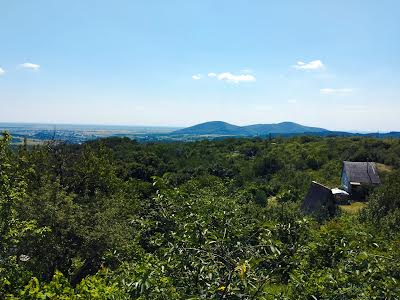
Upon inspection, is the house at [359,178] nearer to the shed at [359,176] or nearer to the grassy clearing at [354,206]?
the shed at [359,176]

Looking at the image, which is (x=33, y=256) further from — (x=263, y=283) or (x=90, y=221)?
(x=263, y=283)

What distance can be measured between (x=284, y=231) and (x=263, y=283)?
1.74m

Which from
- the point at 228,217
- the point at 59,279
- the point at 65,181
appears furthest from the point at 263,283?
the point at 65,181

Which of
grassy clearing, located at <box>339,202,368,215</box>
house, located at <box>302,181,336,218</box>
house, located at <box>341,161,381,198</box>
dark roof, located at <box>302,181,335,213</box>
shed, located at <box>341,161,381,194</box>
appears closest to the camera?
house, located at <box>302,181,336,218</box>

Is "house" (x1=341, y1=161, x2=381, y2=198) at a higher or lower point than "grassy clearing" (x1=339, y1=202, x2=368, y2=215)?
higher

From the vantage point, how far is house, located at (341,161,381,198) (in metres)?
48.3

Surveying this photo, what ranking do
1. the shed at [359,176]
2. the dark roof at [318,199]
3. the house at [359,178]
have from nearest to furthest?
the dark roof at [318,199] < the house at [359,178] < the shed at [359,176]

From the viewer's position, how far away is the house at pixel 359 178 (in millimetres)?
48294

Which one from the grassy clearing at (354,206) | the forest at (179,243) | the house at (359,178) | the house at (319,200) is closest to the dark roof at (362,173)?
the house at (359,178)

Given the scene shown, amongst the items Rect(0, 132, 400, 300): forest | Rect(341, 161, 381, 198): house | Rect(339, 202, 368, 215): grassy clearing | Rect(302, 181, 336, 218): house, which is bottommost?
Rect(339, 202, 368, 215): grassy clearing

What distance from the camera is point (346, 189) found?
5072 cm

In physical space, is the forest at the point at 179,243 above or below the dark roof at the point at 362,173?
above

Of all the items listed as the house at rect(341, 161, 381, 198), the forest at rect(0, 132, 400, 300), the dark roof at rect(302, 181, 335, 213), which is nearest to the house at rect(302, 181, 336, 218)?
the dark roof at rect(302, 181, 335, 213)

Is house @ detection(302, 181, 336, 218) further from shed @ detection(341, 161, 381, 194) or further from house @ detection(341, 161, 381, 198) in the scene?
shed @ detection(341, 161, 381, 194)
